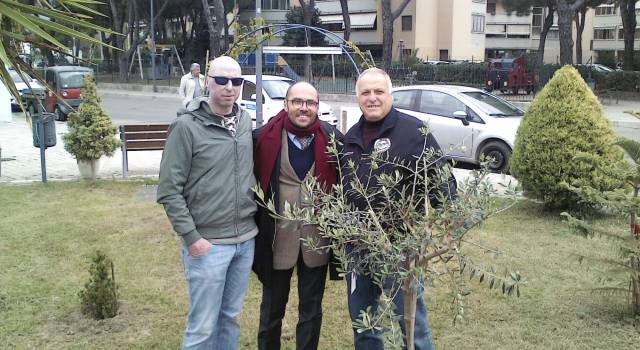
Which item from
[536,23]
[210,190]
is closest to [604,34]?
[536,23]

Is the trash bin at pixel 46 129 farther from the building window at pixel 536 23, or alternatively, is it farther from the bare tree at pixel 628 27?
the building window at pixel 536 23

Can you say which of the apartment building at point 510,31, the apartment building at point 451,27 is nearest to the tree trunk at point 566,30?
the apartment building at point 451,27

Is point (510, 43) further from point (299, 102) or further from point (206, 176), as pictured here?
point (206, 176)

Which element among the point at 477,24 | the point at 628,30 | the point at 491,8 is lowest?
the point at 628,30

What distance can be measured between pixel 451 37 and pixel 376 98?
170 ft

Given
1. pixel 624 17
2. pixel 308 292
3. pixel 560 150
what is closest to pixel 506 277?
pixel 308 292

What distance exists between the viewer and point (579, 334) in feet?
13.5

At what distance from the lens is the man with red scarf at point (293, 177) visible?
3129 mm

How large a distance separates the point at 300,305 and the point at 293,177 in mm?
745

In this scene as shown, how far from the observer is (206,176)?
2955mm

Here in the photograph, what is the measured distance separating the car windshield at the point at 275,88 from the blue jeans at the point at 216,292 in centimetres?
1154

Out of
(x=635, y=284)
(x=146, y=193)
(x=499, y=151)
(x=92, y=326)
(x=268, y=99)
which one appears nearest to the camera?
(x=635, y=284)

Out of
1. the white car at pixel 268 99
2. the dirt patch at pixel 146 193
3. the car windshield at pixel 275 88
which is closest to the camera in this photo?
the dirt patch at pixel 146 193

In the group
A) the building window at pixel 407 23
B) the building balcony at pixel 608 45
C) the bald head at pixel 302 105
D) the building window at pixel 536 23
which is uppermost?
the building window at pixel 536 23
